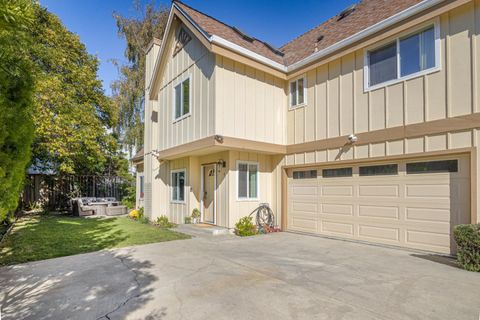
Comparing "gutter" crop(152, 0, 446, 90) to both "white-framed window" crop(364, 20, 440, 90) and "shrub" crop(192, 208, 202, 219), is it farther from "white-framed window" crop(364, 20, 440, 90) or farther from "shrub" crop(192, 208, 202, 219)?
"shrub" crop(192, 208, 202, 219)

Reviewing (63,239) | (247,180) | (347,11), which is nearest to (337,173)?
(247,180)

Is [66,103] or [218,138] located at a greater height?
[66,103]

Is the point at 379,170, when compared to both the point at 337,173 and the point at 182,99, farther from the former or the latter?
the point at 182,99

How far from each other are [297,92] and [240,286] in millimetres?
7261

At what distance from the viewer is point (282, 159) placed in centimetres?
977

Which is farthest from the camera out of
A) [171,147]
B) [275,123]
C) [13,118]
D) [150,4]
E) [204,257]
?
[150,4]

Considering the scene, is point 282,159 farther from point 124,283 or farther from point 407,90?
point 124,283

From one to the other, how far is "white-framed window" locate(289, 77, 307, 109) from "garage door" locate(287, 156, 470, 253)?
7.86 ft

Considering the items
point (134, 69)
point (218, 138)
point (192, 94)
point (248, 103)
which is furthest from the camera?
point (134, 69)

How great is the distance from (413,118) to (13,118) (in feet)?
26.7

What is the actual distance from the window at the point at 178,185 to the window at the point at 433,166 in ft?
26.2

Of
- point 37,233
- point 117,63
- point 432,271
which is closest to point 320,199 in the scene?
point 432,271

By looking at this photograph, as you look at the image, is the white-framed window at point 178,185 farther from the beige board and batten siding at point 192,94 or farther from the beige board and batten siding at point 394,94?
the beige board and batten siding at point 394,94

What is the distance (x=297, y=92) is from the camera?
9.55m
